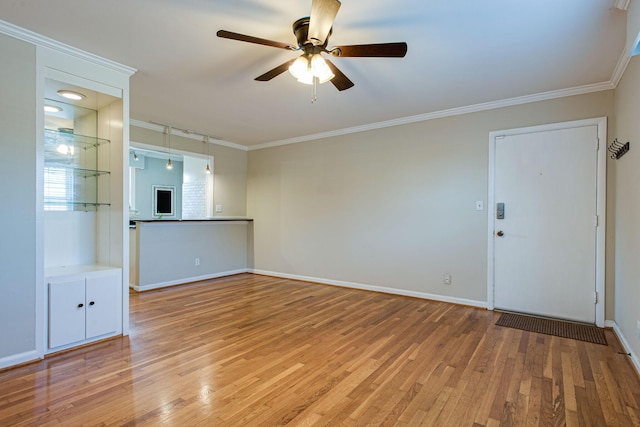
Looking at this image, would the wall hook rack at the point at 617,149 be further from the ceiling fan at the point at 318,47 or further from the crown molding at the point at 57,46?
the crown molding at the point at 57,46

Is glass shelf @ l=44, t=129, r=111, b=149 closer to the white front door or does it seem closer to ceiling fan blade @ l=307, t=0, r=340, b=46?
ceiling fan blade @ l=307, t=0, r=340, b=46

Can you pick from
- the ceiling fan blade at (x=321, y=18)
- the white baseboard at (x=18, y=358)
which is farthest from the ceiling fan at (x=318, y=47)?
the white baseboard at (x=18, y=358)

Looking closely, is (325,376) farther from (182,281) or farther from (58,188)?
(182,281)

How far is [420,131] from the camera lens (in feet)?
14.5

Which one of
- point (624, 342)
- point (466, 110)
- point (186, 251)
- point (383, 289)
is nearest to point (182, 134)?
point (186, 251)

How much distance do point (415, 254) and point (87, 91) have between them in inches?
159

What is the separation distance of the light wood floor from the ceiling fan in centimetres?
216

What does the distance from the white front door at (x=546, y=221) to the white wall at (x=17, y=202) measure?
4.47 metres

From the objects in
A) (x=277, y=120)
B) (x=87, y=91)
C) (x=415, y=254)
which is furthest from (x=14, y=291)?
(x=415, y=254)

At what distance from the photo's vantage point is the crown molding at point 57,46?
236 cm

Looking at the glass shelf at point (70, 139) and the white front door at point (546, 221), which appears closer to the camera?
the glass shelf at point (70, 139)

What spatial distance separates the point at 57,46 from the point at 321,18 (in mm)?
2231

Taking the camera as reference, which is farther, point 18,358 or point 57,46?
point 57,46

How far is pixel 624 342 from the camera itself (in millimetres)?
2775
